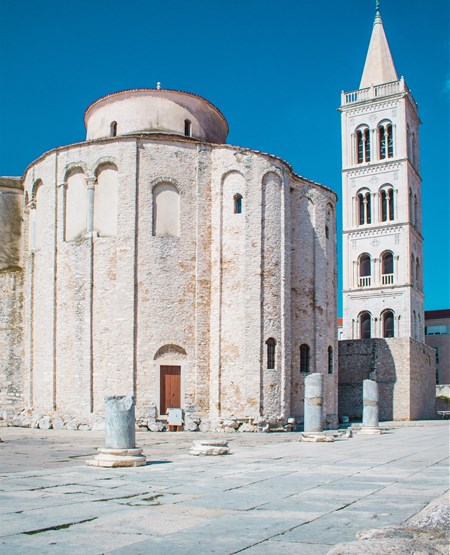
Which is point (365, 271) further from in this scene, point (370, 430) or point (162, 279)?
point (162, 279)

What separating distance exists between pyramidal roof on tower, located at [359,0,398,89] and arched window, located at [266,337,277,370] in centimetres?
3666

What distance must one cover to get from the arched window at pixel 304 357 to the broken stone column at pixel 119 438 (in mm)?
14366

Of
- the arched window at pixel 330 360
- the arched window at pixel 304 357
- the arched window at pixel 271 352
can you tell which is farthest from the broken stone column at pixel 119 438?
the arched window at pixel 330 360

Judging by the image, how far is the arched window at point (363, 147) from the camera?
179 ft

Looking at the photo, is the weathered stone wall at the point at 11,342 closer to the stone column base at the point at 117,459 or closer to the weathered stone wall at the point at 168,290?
the weathered stone wall at the point at 168,290

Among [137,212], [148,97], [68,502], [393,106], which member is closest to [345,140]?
[393,106]

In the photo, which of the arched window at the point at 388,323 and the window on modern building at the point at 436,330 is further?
the window on modern building at the point at 436,330

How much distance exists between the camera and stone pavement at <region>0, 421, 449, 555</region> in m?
5.98

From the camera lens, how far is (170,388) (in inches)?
933

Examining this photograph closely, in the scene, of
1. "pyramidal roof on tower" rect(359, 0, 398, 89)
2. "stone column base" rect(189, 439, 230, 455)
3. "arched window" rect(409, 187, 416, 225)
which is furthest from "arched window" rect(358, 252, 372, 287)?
"stone column base" rect(189, 439, 230, 455)

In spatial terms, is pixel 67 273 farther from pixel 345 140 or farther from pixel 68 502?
pixel 345 140

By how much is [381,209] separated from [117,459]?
44.0m

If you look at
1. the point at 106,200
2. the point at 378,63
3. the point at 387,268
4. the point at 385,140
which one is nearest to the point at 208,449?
the point at 106,200

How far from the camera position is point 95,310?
23969 mm
